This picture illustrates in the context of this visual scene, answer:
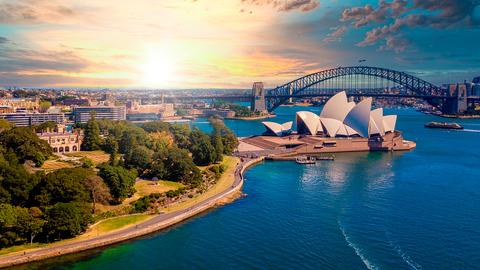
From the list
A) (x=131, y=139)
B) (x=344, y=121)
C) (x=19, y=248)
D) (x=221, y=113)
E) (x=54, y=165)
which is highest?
(x=221, y=113)

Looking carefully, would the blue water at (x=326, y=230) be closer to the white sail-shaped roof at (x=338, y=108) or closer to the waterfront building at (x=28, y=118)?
the white sail-shaped roof at (x=338, y=108)

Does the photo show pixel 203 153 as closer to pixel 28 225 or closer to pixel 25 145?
pixel 25 145

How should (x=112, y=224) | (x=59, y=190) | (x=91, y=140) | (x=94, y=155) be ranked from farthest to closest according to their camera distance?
(x=91, y=140)
(x=94, y=155)
(x=59, y=190)
(x=112, y=224)

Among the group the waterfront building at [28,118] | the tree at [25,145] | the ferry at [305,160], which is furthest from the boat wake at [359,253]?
the waterfront building at [28,118]

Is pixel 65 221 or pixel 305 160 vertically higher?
pixel 305 160

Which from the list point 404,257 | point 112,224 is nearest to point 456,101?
point 404,257

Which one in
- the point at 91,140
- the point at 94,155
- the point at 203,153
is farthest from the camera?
the point at 91,140

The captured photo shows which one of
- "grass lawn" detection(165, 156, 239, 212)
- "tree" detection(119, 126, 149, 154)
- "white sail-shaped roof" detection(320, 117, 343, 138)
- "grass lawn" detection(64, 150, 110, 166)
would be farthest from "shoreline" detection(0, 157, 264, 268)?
"white sail-shaped roof" detection(320, 117, 343, 138)
